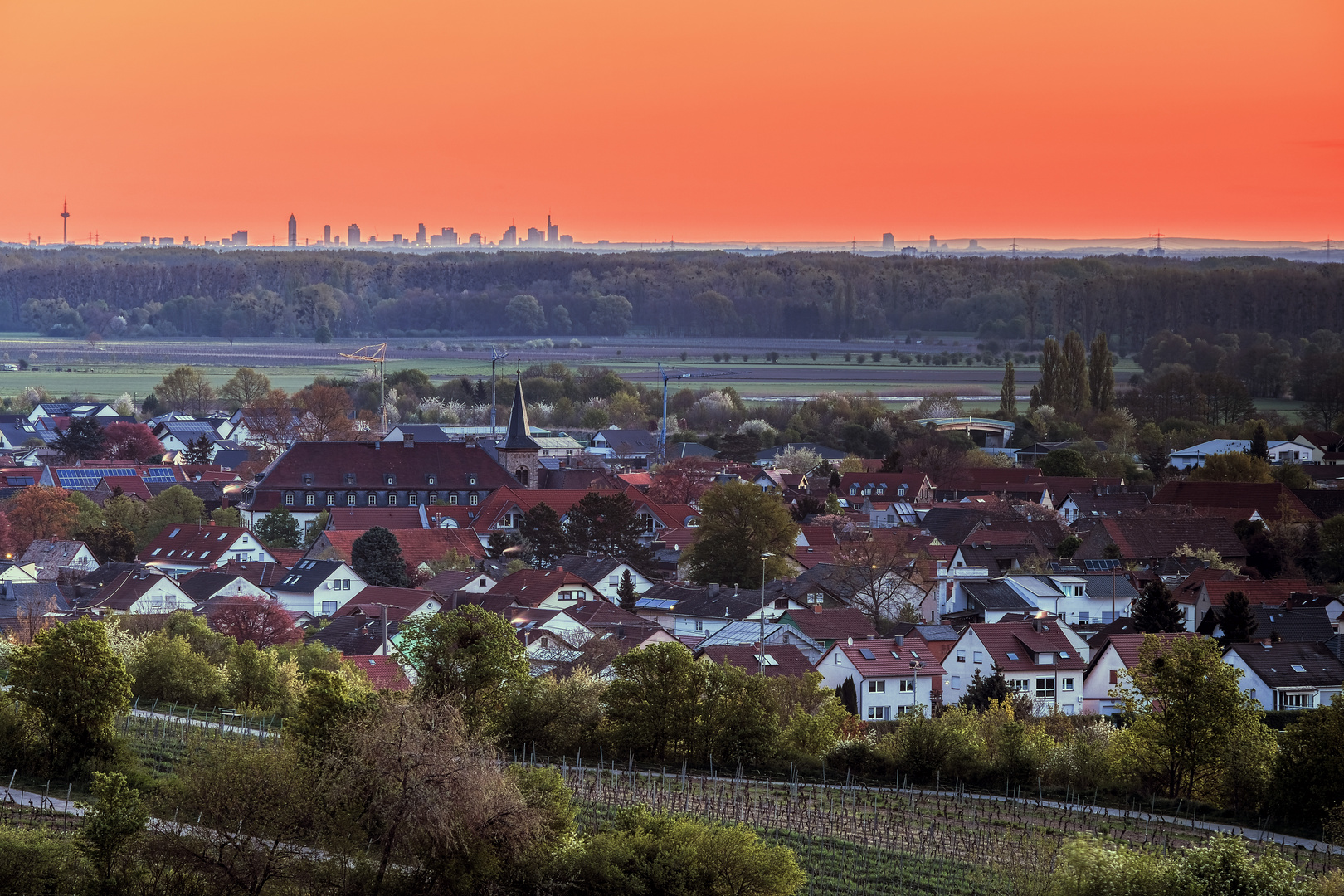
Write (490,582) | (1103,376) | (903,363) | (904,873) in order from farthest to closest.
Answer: (903,363) < (1103,376) < (490,582) < (904,873)

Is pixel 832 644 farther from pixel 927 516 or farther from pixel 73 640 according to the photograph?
pixel 927 516

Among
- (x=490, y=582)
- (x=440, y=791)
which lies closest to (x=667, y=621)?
(x=490, y=582)

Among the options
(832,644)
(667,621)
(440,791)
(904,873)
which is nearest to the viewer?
(440,791)

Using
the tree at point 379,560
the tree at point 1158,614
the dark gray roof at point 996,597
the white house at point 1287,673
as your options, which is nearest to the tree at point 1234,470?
the dark gray roof at point 996,597

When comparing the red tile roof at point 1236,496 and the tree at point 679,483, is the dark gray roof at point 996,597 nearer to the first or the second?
the red tile roof at point 1236,496

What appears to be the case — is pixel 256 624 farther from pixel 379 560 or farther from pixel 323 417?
pixel 323 417

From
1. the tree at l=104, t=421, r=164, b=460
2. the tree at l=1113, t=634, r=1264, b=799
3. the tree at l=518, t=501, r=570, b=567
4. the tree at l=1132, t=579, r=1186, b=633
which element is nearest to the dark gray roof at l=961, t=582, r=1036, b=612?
the tree at l=1132, t=579, r=1186, b=633
